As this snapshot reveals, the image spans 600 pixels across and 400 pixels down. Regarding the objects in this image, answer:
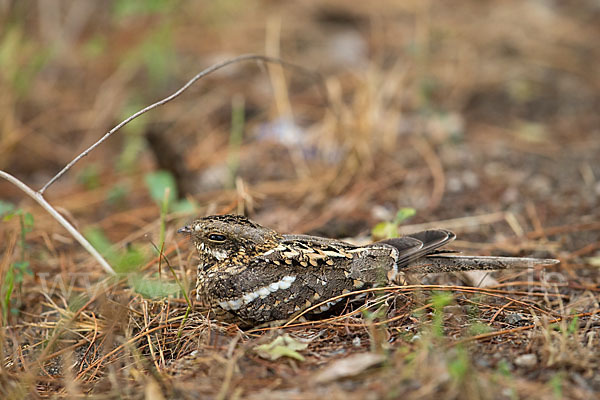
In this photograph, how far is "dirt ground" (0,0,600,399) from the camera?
243 centimetres

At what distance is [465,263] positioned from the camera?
114 inches

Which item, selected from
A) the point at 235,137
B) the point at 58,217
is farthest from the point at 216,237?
the point at 235,137

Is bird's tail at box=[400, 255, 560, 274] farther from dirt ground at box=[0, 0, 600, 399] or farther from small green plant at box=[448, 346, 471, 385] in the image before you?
small green plant at box=[448, 346, 471, 385]

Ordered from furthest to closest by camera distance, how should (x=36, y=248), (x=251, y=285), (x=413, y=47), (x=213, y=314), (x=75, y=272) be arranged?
(x=413, y=47) < (x=36, y=248) < (x=75, y=272) < (x=213, y=314) < (x=251, y=285)

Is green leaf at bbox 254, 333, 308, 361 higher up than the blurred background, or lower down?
lower down

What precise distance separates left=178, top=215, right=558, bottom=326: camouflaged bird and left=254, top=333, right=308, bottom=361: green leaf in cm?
24

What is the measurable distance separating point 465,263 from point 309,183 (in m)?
2.18

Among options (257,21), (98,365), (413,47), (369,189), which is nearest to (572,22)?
(413,47)

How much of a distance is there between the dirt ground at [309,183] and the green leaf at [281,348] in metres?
0.02

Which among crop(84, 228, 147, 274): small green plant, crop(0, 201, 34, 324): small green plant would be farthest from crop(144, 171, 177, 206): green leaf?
crop(0, 201, 34, 324): small green plant

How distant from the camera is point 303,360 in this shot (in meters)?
2.45

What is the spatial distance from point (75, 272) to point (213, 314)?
4.01 ft

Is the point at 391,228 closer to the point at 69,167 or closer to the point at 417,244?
the point at 417,244

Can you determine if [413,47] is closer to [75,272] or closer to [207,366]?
[75,272]
